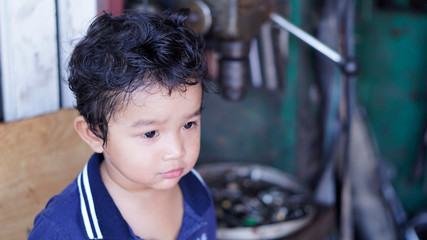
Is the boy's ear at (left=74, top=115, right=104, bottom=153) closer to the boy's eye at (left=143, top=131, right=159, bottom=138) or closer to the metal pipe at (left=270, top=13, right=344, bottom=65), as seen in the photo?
the boy's eye at (left=143, top=131, right=159, bottom=138)

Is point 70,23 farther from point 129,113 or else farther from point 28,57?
point 129,113

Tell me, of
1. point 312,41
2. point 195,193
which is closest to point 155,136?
point 195,193

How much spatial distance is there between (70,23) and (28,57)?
0.45ft

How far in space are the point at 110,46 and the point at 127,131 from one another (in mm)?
153

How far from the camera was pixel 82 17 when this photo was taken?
43.1 inches

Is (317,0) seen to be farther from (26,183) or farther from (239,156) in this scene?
(26,183)

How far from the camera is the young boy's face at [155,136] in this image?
0.85 meters

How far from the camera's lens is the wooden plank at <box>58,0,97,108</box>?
1.07 m

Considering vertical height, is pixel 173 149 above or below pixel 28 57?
below

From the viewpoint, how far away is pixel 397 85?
2.26 metres

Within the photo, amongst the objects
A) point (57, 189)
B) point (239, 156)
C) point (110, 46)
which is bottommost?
point (239, 156)

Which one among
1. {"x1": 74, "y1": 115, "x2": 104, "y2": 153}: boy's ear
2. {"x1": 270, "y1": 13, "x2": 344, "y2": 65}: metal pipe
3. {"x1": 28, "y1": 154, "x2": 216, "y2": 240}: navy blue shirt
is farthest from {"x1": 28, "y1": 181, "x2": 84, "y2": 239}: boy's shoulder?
{"x1": 270, "y1": 13, "x2": 344, "y2": 65}: metal pipe

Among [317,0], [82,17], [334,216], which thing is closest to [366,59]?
[317,0]

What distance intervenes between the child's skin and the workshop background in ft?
0.69
